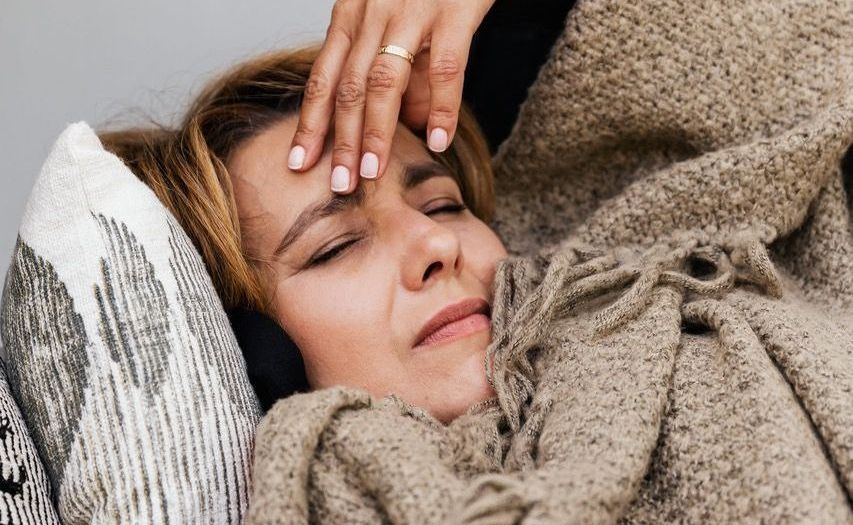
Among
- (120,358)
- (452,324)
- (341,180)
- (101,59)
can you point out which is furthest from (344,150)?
(101,59)

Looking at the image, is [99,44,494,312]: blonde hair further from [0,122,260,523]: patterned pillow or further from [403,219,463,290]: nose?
[403,219,463,290]: nose

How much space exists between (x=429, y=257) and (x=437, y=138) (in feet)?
0.61

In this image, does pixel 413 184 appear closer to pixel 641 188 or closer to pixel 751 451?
pixel 641 188

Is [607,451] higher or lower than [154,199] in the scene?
lower

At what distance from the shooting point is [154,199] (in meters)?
1.00

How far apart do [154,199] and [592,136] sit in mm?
665

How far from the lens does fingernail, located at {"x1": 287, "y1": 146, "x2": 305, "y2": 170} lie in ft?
3.45

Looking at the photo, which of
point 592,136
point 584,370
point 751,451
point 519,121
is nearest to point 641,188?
point 592,136

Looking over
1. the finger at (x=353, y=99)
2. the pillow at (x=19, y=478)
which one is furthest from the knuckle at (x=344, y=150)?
the pillow at (x=19, y=478)

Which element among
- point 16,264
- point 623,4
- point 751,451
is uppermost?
point 623,4

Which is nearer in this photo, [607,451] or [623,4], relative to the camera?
[607,451]

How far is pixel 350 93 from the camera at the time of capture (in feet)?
3.44

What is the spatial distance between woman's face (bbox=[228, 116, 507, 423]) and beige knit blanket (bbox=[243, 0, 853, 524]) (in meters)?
0.06

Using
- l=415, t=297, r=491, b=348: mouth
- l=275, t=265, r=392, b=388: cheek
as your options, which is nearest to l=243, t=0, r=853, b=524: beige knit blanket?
l=415, t=297, r=491, b=348: mouth
